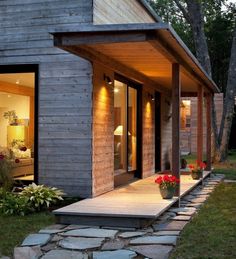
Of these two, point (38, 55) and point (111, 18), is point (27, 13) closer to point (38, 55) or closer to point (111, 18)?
point (38, 55)

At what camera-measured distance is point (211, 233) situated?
5.66m

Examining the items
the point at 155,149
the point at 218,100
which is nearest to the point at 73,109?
the point at 155,149

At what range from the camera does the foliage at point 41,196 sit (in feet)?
23.3

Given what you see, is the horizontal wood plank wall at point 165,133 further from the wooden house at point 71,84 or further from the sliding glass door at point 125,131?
the wooden house at point 71,84

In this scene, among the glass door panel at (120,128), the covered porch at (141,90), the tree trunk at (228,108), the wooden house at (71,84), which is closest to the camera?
the covered porch at (141,90)

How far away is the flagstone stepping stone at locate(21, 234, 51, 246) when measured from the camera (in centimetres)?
520

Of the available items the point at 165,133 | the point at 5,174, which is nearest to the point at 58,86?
the point at 5,174

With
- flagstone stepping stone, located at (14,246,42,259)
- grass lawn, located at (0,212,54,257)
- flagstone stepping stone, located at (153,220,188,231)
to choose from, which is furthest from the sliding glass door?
flagstone stepping stone, located at (14,246,42,259)

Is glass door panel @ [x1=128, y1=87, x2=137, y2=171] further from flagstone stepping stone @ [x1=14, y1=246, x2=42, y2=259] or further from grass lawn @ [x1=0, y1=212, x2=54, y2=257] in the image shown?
flagstone stepping stone @ [x1=14, y1=246, x2=42, y2=259]

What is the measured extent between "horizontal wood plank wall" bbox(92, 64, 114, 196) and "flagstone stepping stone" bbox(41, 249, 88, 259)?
2942mm

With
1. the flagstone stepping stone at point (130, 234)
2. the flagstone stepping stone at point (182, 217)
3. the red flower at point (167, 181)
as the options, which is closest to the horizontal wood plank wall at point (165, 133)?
the red flower at point (167, 181)

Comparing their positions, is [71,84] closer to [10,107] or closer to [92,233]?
[10,107]

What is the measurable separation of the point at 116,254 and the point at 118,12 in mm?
5691

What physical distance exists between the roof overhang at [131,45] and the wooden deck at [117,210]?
7.11ft
